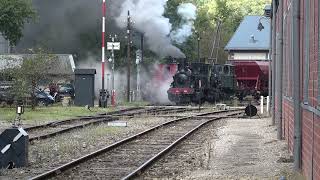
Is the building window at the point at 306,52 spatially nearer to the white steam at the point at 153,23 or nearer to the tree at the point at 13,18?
the white steam at the point at 153,23

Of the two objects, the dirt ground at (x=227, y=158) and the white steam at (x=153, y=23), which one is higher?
the white steam at (x=153, y=23)

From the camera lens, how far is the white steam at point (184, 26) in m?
48.5

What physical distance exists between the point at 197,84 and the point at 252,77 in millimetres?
10456

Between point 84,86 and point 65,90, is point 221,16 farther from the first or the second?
point 84,86

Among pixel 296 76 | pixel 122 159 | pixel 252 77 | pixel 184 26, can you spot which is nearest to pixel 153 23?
pixel 184 26

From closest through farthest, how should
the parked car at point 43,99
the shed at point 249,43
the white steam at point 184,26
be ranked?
the parked car at point 43,99 → the white steam at point 184,26 → the shed at point 249,43

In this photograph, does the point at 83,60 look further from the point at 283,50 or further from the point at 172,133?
the point at 283,50

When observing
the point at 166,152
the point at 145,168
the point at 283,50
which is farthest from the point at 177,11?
the point at 145,168

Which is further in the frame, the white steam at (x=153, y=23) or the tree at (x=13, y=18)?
the tree at (x=13, y=18)

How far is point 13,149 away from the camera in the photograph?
13328 mm

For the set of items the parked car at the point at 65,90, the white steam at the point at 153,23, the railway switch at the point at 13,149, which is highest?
the white steam at the point at 153,23

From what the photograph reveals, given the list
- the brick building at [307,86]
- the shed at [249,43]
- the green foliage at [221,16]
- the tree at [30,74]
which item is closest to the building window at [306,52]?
the brick building at [307,86]

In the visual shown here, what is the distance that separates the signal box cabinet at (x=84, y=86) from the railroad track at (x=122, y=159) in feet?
59.6

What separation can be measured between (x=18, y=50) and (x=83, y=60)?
35.0 feet
